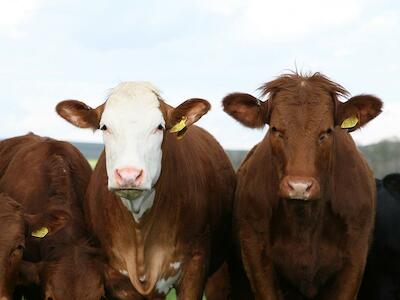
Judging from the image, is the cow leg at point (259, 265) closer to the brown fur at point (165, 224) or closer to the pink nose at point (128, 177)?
the brown fur at point (165, 224)

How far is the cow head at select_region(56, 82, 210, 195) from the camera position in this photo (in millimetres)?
6906

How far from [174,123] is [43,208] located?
1823 millimetres

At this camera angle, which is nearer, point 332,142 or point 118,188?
point 118,188

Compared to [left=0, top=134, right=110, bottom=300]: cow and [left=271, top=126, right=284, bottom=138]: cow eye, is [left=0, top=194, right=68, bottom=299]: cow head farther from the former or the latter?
[left=271, top=126, right=284, bottom=138]: cow eye

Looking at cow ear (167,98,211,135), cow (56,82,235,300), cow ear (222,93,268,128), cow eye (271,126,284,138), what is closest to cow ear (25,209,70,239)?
cow (56,82,235,300)

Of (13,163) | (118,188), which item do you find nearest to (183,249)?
(118,188)

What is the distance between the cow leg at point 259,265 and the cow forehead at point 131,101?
148cm

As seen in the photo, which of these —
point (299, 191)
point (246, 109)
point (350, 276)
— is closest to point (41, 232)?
point (246, 109)

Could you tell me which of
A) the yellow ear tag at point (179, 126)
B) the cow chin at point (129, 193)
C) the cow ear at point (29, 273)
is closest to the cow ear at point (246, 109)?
the yellow ear tag at point (179, 126)

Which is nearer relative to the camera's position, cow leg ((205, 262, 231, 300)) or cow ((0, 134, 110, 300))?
cow ((0, 134, 110, 300))

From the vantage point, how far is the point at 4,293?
765 cm

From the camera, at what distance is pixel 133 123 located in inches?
287

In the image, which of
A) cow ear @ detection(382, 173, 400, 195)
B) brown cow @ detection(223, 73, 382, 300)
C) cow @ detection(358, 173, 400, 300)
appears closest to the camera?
brown cow @ detection(223, 73, 382, 300)

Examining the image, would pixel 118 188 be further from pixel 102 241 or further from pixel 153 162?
pixel 102 241
